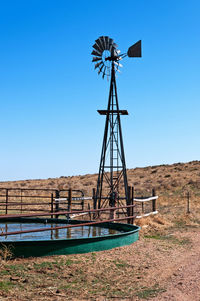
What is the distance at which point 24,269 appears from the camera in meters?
8.55

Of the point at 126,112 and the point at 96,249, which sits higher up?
the point at 126,112

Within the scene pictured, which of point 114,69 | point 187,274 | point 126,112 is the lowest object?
point 187,274

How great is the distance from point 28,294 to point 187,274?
12.2ft

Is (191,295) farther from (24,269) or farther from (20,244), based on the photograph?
(20,244)

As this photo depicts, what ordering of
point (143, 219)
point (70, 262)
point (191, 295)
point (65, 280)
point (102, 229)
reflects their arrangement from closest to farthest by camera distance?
1. point (191, 295)
2. point (65, 280)
3. point (70, 262)
4. point (102, 229)
5. point (143, 219)

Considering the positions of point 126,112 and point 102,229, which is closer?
point 102,229

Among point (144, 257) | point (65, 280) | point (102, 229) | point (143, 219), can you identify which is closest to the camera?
point (65, 280)

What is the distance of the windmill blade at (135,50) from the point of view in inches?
648

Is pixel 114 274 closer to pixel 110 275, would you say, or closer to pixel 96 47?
pixel 110 275

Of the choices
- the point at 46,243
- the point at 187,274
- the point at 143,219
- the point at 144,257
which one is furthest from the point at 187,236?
the point at 46,243

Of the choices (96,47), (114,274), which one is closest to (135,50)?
(96,47)

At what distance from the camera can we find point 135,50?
54.2 ft

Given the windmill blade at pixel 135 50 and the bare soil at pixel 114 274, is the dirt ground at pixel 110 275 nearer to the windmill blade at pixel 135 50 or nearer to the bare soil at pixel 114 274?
the bare soil at pixel 114 274

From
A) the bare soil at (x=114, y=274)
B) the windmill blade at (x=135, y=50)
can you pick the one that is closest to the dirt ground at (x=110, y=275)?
the bare soil at (x=114, y=274)
